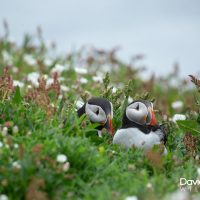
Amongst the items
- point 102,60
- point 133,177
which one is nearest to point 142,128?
point 133,177

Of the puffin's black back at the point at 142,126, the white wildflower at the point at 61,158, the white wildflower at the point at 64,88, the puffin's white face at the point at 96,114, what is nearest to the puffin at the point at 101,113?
the puffin's white face at the point at 96,114

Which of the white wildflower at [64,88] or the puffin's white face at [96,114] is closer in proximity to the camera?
the puffin's white face at [96,114]

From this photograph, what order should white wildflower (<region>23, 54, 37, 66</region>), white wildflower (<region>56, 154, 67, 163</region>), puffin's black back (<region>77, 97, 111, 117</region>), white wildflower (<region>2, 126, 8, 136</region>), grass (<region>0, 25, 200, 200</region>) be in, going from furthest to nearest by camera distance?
white wildflower (<region>23, 54, 37, 66</region>), puffin's black back (<region>77, 97, 111, 117</region>), white wildflower (<region>2, 126, 8, 136</region>), white wildflower (<region>56, 154, 67, 163</region>), grass (<region>0, 25, 200, 200</region>)

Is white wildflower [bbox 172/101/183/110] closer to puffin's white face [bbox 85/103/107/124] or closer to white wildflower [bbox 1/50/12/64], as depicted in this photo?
white wildflower [bbox 1/50/12/64]

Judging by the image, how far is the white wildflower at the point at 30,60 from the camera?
13.0 meters

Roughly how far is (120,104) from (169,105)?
433 centimetres

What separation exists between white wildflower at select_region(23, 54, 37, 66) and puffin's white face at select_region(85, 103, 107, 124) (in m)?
5.84

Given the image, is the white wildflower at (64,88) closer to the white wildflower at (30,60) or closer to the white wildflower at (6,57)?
the white wildflower at (6,57)

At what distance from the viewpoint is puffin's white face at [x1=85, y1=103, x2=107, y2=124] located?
7.26 m

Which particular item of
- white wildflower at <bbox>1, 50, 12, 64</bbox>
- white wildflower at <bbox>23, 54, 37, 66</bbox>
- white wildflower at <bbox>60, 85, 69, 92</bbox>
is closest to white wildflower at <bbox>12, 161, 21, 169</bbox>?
white wildflower at <bbox>60, 85, 69, 92</bbox>

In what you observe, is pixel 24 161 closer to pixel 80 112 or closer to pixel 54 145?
pixel 54 145

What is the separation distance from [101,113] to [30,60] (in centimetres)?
Answer: 612

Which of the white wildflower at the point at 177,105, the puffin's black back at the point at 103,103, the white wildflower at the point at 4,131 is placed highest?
the white wildflower at the point at 4,131

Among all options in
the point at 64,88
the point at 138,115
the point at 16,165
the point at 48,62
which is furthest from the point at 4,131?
the point at 48,62
